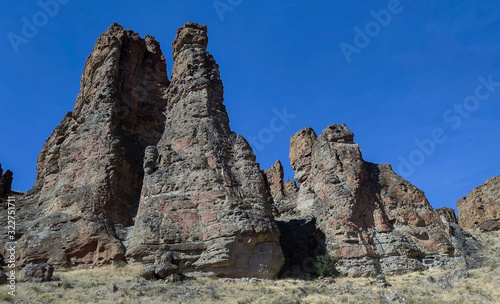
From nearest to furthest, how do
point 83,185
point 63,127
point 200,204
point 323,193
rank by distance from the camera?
point 200,204, point 83,185, point 323,193, point 63,127

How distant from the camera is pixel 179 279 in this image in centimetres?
2534

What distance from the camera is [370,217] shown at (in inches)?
1346

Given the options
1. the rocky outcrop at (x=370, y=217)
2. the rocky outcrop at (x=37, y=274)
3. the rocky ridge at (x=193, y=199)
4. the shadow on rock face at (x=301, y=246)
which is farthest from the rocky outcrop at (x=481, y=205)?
the rocky outcrop at (x=37, y=274)

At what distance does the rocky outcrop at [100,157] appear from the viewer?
3066 centimetres

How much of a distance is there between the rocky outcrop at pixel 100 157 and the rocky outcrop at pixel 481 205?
42.4 meters

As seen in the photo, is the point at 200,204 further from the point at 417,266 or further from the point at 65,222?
the point at 417,266

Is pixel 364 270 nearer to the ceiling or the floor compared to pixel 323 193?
nearer to the floor

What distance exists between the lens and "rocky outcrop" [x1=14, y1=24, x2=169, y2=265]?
30656mm

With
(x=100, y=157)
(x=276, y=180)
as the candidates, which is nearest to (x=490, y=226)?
(x=276, y=180)

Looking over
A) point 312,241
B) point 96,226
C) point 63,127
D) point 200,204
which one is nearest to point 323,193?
point 312,241

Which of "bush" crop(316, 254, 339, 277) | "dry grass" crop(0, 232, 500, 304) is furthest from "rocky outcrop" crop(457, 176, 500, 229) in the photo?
"bush" crop(316, 254, 339, 277)

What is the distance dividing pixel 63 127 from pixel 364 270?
107 ft

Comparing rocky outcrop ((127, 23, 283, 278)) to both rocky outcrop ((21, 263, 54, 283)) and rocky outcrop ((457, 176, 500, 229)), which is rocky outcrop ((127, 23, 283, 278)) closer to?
rocky outcrop ((21, 263, 54, 283))

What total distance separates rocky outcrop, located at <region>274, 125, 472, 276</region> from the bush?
507mm
